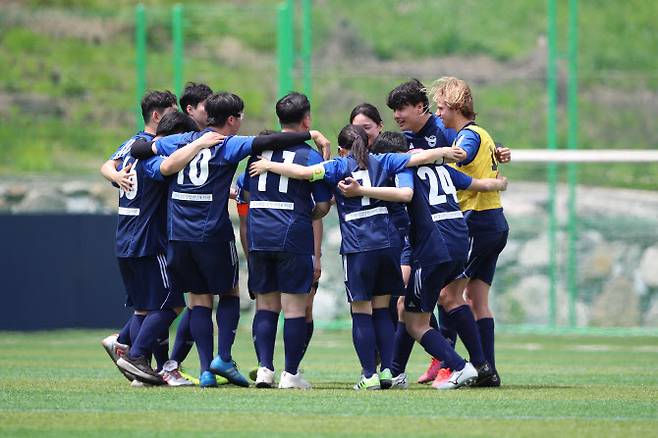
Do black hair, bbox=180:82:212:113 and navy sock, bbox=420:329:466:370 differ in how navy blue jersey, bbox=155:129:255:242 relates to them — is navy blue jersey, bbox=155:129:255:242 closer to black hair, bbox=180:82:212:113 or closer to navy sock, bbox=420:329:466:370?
black hair, bbox=180:82:212:113

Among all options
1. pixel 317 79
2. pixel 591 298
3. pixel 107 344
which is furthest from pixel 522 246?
pixel 107 344

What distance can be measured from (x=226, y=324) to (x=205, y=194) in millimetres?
874

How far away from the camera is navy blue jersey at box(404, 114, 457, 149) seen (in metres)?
8.87

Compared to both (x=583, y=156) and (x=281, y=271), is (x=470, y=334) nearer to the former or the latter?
(x=281, y=271)

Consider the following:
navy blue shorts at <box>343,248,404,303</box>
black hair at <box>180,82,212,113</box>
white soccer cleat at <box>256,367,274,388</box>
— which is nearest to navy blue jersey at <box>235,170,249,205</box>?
black hair at <box>180,82,212,113</box>

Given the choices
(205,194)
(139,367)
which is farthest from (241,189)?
(139,367)

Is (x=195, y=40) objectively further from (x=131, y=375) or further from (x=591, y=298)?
(x=131, y=375)

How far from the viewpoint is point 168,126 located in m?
8.66

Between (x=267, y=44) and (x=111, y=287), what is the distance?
238 inches

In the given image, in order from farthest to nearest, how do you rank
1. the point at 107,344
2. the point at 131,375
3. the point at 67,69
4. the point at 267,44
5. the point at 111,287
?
the point at 267,44, the point at 67,69, the point at 111,287, the point at 107,344, the point at 131,375

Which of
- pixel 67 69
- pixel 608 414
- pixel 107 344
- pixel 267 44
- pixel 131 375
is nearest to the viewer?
pixel 608 414

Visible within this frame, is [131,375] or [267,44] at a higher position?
[267,44]

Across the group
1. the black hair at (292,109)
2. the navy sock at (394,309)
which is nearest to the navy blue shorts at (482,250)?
the navy sock at (394,309)

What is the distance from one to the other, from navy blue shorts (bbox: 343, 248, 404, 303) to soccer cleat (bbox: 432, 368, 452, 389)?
73cm
